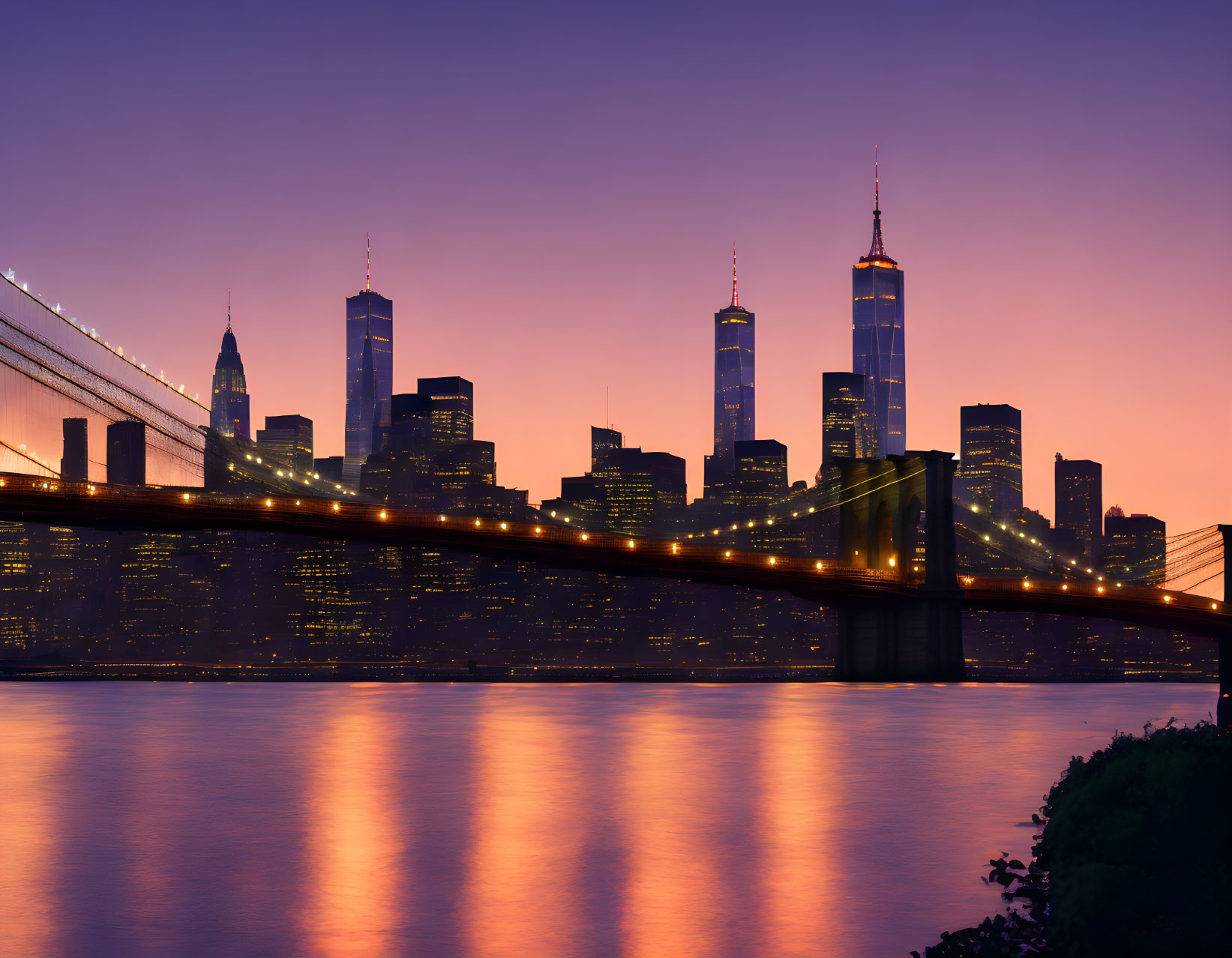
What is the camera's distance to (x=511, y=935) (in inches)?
428

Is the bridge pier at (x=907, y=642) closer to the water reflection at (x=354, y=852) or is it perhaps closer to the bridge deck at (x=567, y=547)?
the bridge deck at (x=567, y=547)

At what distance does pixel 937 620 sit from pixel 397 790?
54150 mm

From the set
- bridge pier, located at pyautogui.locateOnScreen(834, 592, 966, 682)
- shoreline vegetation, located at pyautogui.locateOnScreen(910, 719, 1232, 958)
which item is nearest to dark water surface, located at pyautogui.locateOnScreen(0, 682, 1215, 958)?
shoreline vegetation, located at pyautogui.locateOnScreen(910, 719, 1232, 958)

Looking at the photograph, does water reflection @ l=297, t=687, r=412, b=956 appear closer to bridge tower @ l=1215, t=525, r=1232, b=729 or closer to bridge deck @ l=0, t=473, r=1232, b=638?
bridge tower @ l=1215, t=525, r=1232, b=729

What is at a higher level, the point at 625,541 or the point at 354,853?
the point at 625,541

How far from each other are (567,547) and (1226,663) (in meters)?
28.0

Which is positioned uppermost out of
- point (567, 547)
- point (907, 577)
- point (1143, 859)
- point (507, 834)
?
point (567, 547)

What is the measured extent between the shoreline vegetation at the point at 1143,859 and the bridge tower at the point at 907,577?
63262mm

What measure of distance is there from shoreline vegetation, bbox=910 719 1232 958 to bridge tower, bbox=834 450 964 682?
63262 mm

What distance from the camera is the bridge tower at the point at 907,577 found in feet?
235

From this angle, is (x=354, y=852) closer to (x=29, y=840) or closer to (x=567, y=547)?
(x=29, y=840)

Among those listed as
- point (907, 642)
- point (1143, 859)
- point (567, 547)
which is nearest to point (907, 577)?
point (907, 642)

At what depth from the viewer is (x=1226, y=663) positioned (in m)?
53.0

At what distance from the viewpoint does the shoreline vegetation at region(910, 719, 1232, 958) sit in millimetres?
7727
